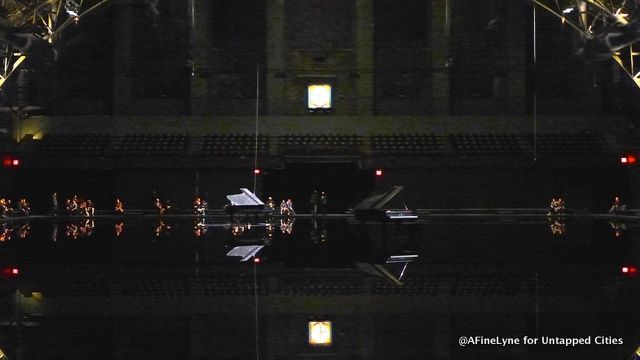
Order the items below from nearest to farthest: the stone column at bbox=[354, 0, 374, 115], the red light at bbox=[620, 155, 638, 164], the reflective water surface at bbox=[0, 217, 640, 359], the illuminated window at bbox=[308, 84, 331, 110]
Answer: the reflective water surface at bbox=[0, 217, 640, 359], the red light at bbox=[620, 155, 638, 164], the stone column at bbox=[354, 0, 374, 115], the illuminated window at bbox=[308, 84, 331, 110]

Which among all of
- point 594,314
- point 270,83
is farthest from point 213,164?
point 594,314

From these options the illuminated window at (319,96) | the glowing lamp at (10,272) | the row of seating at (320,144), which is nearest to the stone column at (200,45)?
the row of seating at (320,144)

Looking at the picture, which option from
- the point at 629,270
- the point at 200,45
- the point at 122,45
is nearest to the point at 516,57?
the point at 200,45

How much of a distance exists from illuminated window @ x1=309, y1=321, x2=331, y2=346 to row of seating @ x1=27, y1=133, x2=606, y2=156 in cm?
2408

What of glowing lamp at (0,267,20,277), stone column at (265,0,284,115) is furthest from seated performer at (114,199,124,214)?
glowing lamp at (0,267,20,277)

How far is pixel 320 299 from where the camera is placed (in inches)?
351

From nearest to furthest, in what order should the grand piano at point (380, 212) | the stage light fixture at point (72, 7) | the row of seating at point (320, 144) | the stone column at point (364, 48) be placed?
the grand piano at point (380, 212), the stage light fixture at point (72, 7), the row of seating at point (320, 144), the stone column at point (364, 48)

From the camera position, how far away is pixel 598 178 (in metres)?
30.8

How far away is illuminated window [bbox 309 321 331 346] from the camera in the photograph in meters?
6.51

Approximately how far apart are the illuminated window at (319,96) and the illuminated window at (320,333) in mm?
25719

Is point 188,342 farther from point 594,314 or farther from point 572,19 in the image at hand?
point 572,19

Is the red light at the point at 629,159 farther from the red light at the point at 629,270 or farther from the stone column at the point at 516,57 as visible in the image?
the red light at the point at 629,270

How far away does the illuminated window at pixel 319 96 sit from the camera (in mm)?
32750

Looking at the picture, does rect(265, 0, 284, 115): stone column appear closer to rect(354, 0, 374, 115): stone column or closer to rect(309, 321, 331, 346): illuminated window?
rect(354, 0, 374, 115): stone column
